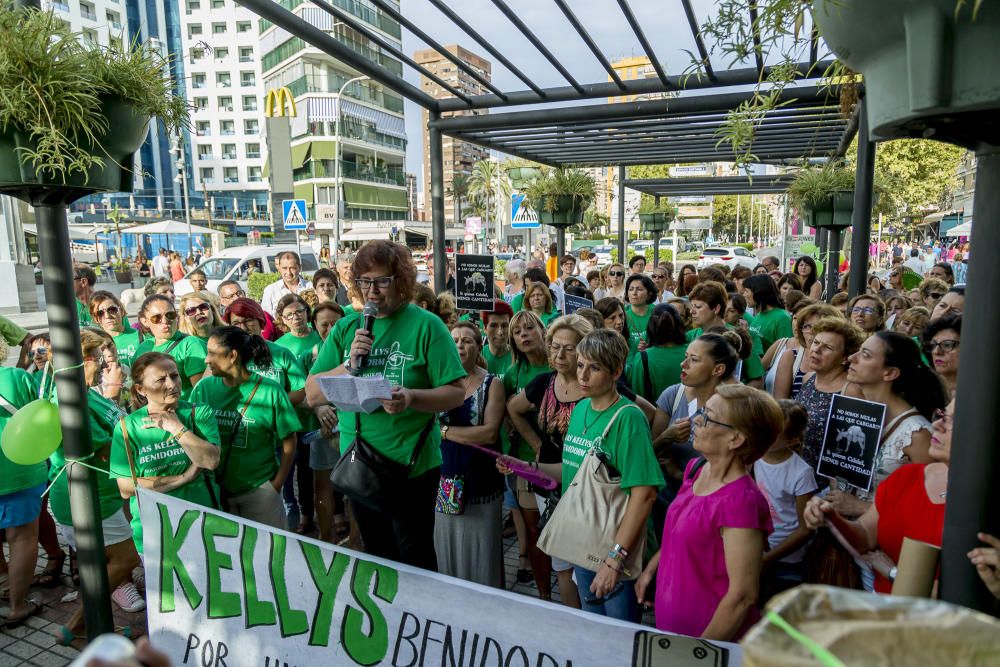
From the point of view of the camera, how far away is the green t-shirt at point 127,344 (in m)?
5.45

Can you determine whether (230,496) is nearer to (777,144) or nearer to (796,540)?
(796,540)

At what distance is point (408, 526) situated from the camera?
3.00 metres

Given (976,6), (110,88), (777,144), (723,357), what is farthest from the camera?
(777,144)

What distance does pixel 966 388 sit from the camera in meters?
1.41

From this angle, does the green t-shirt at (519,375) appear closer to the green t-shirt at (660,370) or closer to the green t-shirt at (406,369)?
the green t-shirt at (660,370)

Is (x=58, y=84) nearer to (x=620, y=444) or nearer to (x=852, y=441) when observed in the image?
(x=620, y=444)

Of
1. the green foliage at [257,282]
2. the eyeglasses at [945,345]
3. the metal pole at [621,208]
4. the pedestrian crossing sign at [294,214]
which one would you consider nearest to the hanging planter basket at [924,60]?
the eyeglasses at [945,345]

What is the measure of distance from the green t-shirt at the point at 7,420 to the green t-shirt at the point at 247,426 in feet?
3.49

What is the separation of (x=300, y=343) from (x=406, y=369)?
2614mm

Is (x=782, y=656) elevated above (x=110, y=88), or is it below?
below

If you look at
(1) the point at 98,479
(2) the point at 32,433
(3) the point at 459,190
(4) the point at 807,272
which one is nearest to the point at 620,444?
(2) the point at 32,433

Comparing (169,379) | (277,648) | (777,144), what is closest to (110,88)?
(169,379)

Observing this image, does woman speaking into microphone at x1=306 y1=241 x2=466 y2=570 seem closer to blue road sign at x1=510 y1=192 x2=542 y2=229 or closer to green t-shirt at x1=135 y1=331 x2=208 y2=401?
green t-shirt at x1=135 y1=331 x2=208 y2=401

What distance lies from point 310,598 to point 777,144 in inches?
264
